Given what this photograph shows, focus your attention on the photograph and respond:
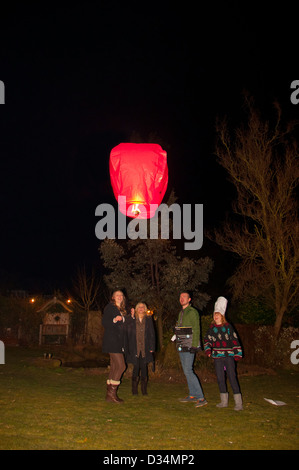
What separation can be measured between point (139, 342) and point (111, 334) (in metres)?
0.86

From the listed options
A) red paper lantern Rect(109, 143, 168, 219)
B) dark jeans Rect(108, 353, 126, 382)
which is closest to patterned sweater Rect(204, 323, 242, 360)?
dark jeans Rect(108, 353, 126, 382)

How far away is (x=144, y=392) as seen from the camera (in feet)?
27.2

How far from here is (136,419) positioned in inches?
246

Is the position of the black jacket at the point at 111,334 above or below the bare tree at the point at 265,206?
below

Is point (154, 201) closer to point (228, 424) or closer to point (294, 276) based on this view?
point (228, 424)

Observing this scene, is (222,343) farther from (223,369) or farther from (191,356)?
(191,356)

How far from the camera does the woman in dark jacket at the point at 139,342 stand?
809 cm

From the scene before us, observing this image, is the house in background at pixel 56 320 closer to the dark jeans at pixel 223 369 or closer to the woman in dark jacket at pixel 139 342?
the woman in dark jacket at pixel 139 342

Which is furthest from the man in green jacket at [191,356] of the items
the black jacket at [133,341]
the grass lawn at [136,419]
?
the black jacket at [133,341]

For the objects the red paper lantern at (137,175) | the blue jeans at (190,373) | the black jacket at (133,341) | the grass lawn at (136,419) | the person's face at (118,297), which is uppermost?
the red paper lantern at (137,175)

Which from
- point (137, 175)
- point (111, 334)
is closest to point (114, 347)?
point (111, 334)

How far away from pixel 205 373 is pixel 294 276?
17.3ft

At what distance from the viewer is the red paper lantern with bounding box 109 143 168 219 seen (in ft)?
26.5

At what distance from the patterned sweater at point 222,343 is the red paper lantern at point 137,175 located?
8.63 ft
